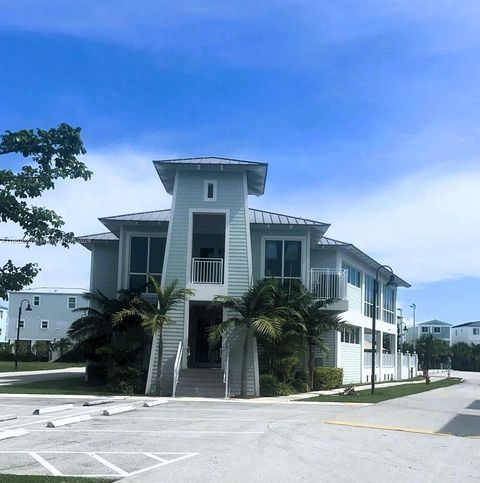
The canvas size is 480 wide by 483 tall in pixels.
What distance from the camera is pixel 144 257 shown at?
1188 inches

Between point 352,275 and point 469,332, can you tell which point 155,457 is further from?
point 469,332

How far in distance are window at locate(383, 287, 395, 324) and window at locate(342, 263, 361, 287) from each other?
25.4 ft

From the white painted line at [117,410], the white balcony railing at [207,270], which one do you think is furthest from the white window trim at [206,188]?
the white painted line at [117,410]

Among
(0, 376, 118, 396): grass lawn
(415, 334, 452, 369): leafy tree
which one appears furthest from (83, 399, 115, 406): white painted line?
(415, 334, 452, 369): leafy tree

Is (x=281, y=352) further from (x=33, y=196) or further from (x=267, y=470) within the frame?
(x=33, y=196)

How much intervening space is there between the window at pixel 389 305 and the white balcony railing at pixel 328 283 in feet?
50.2

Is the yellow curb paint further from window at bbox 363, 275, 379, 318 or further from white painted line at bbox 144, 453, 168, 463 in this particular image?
window at bbox 363, 275, 379, 318

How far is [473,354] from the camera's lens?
345ft

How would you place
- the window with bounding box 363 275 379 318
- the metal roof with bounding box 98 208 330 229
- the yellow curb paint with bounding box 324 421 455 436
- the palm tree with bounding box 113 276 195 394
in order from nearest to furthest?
the yellow curb paint with bounding box 324 421 455 436 < the palm tree with bounding box 113 276 195 394 < the metal roof with bounding box 98 208 330 229 < the window with bounding box 363 275 379 318

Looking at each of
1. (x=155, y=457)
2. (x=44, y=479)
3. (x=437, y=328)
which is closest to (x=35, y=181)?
(x=44, y=479)

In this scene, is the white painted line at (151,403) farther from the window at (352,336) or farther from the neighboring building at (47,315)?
the neighboring building at (47,315)

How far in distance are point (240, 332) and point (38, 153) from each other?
2063 centimetres

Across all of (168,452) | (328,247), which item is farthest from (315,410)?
(328,247)

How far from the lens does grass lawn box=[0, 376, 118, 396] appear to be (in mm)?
25078
